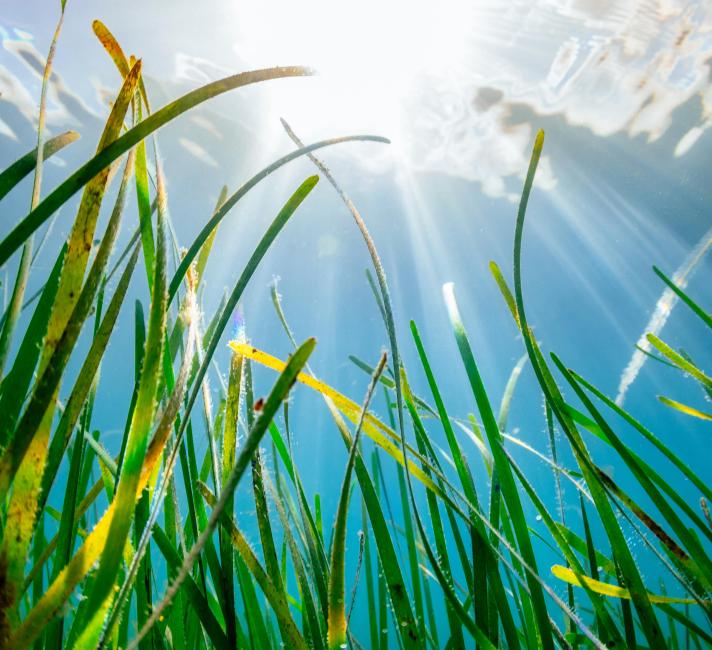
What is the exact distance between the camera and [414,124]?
1031 cm

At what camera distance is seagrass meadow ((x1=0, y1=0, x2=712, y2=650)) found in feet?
1.05

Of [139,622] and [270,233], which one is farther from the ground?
[270,233]

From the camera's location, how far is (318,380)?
53 cm

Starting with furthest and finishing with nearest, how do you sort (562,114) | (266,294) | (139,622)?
(266,294) → (562,114) → (139,622)

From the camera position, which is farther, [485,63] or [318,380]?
[485,63]

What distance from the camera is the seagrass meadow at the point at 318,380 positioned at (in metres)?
0.32

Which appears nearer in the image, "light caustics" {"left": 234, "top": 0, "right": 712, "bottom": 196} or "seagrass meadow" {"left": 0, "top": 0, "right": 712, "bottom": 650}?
"seagrass meadow" {"left": 0, "top": 0, "right": 712, "bottom": 650}

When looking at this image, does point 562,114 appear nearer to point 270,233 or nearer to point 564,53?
point 564,53

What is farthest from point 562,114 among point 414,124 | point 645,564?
point 645,564

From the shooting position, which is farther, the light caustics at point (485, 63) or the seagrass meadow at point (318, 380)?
the light caustics at point (485, 63)

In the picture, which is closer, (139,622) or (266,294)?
(139,622)

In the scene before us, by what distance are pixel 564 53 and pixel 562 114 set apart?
68.7 inches

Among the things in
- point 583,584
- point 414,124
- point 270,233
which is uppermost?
point 414,124

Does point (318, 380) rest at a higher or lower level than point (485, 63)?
lower
